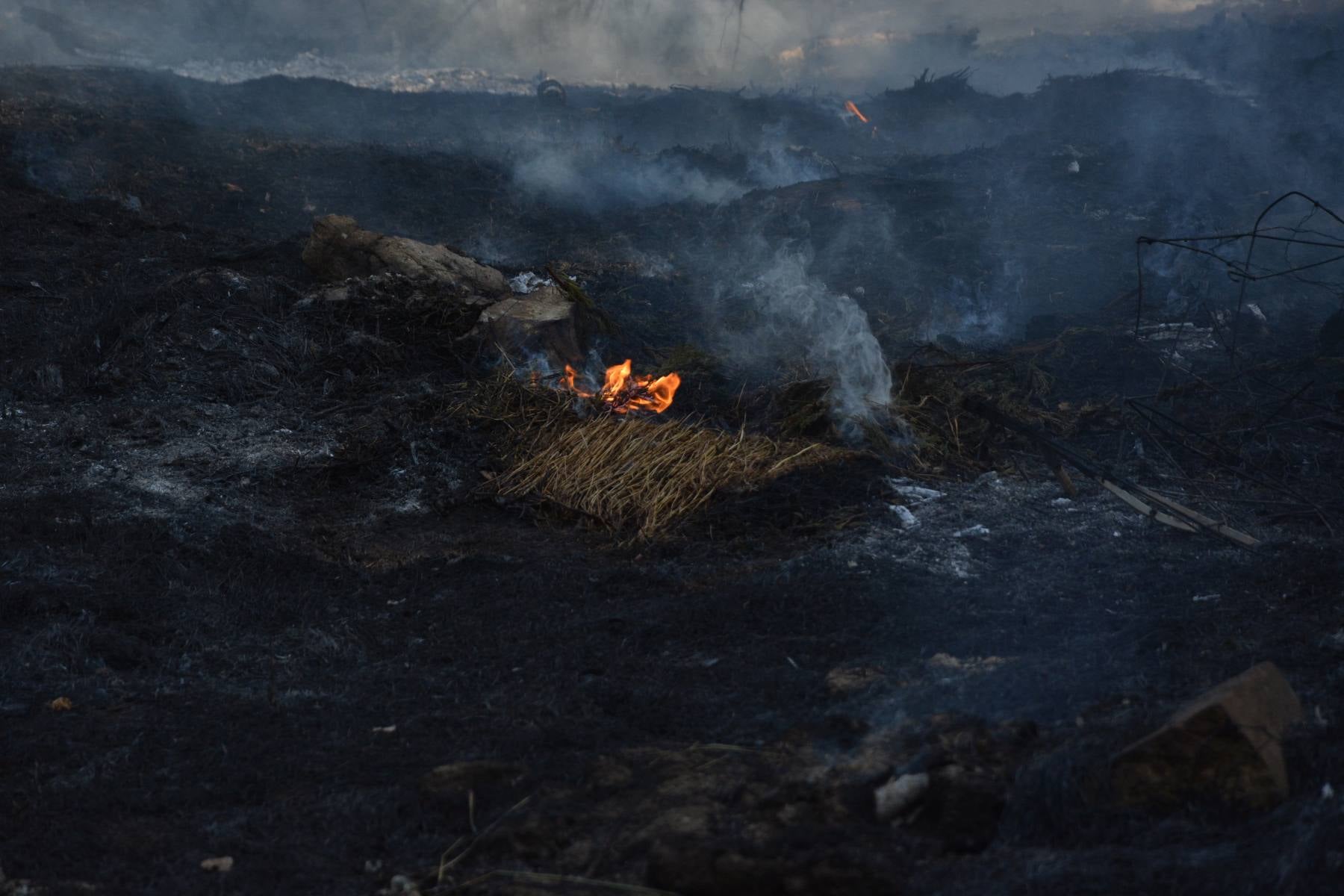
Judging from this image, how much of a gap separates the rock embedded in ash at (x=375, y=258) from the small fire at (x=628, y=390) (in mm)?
1970

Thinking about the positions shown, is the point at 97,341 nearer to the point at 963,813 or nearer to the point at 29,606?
the point at 29,606

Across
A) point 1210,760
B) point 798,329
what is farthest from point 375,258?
point 1210,760

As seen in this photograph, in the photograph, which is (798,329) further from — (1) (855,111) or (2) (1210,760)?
(1) (855,111)

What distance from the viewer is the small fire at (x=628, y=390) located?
6633mm

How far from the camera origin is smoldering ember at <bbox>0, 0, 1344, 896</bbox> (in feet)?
8.29

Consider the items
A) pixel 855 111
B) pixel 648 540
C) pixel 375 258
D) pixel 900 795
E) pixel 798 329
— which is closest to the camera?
pixel 900 795

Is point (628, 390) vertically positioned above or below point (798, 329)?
below

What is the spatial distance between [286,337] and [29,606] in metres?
3.61

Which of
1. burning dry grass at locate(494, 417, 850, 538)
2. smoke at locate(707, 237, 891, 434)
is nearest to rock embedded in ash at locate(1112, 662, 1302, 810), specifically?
burning dry grass at locate(494, 417, 850, 538)

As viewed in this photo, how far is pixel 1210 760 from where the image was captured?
7.91ft

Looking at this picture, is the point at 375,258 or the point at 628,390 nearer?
the point at 628,390

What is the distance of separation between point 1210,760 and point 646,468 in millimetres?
3743

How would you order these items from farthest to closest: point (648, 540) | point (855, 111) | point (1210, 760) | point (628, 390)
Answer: point (855, 111)
point (628, 390)
point (648, 540)
point (1210, 760)

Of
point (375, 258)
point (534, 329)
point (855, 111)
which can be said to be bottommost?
point (534, 329)
